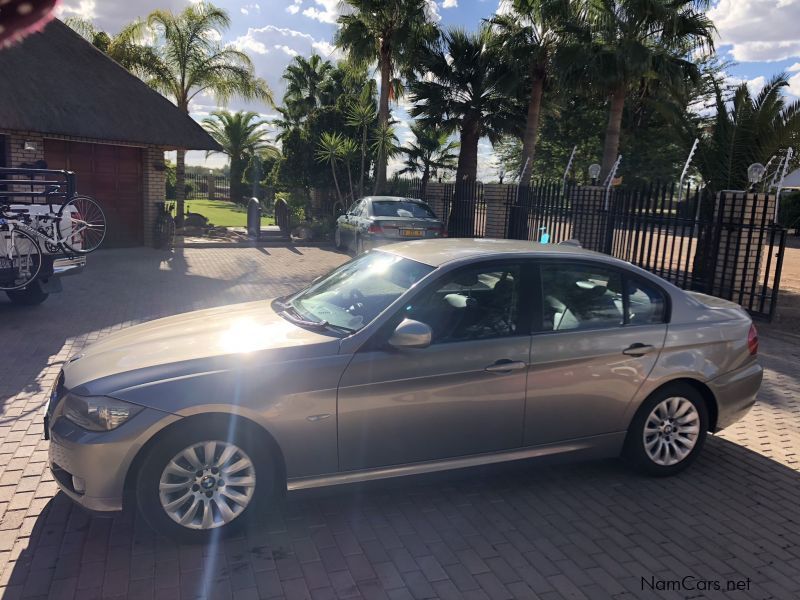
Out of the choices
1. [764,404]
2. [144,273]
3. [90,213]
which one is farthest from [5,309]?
[764,404]

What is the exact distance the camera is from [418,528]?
3.66m

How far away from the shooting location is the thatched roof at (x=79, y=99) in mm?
13359

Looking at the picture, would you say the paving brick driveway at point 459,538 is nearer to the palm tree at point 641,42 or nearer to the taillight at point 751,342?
the taillight at point 751,342

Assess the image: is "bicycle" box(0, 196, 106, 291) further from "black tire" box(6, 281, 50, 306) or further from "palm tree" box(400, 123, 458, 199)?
"palm tree" box(400, 123, 458, 199)

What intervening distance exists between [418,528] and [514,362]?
1.14m

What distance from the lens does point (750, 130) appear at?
1212 centimetres

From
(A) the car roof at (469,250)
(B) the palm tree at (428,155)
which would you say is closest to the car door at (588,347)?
(A) the car roof at (469,250)

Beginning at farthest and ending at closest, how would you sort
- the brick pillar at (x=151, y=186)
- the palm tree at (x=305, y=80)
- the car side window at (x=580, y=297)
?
1. the palm tree at (x=305, y=80)
2. the brick pillar at (x=151, y=186)
3. the car side window at (x=580, y=297)

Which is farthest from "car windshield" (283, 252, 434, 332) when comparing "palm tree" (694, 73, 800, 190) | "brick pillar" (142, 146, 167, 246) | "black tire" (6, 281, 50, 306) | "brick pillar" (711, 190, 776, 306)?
"brick pillar" (142, 146, 167, 246)

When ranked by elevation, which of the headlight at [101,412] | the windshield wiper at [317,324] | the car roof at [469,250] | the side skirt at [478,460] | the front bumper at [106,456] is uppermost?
the car roof at [469,250]

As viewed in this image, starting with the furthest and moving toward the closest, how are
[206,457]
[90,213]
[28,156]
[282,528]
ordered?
[28,156], [90,213], [282,528], [206,457]

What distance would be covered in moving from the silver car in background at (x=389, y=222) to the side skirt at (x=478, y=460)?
921 centimetres

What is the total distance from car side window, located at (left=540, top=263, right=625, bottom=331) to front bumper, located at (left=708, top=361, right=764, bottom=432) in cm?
90

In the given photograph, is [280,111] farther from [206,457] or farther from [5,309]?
[206,457]
